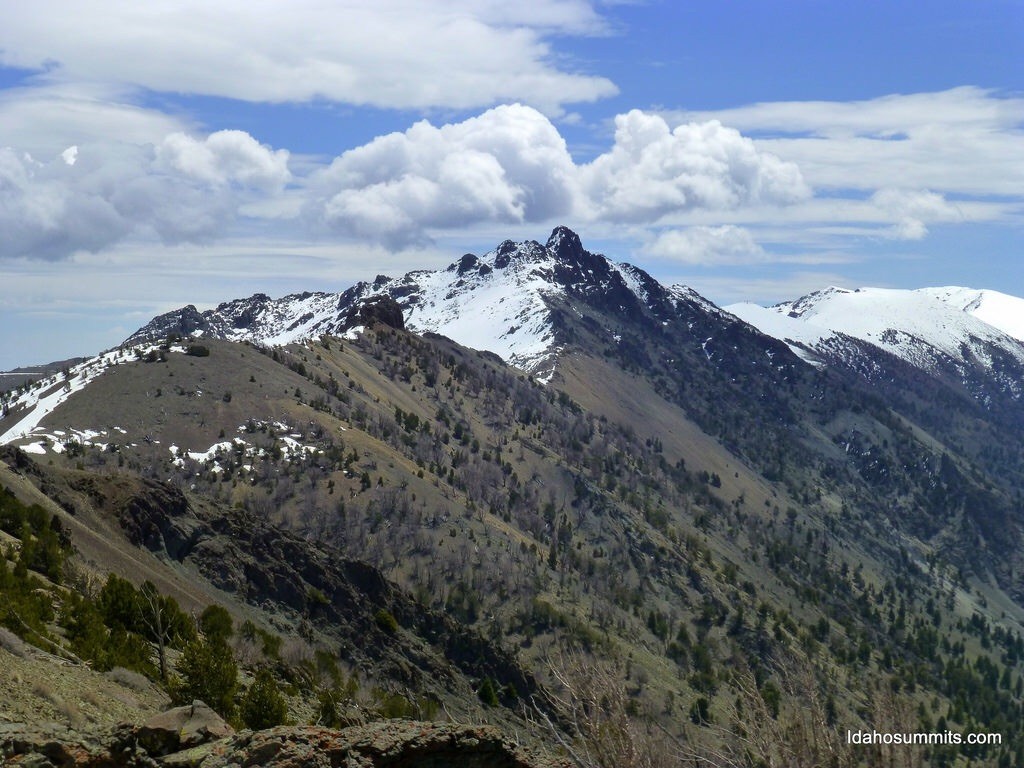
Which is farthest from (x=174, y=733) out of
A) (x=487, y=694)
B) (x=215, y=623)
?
(x=487, y=694)

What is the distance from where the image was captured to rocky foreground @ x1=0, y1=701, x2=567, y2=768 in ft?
55.7

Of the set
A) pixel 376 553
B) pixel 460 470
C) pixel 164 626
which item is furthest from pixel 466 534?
pixel 164 626

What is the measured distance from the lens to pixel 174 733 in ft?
61.4

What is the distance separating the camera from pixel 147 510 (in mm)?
74500

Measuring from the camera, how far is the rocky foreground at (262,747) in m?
17.0

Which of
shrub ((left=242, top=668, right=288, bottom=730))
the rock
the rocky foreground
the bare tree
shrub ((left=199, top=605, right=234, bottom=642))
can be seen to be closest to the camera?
the rocky foreground

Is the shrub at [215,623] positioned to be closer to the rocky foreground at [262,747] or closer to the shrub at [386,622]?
the shrub at [386,622]

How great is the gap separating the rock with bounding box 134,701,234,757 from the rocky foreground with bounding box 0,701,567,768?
19mm

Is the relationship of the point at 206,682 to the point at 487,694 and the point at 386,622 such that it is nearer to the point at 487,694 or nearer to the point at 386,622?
the point at 487,694

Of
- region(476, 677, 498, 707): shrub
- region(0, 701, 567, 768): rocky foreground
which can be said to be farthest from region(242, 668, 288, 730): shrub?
region(476, 677, 498, 707): shrub

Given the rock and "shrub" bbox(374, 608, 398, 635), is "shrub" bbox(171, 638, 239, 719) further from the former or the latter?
"shrub" bbox(374, 608, 398, 635)

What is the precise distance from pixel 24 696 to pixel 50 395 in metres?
151

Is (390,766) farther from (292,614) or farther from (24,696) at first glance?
(292,614)

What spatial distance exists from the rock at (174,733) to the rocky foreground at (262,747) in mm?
19
